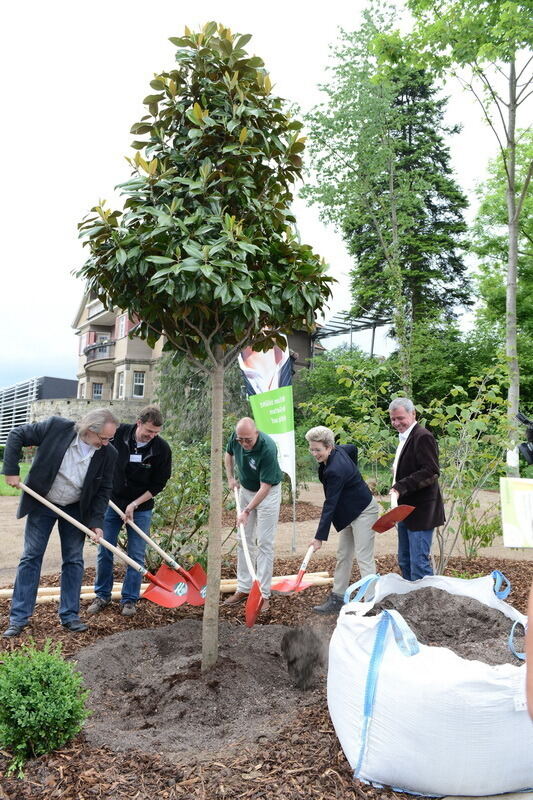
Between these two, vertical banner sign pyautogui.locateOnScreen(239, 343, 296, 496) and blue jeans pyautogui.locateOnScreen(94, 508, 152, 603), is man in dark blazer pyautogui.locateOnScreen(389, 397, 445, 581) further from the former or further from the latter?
vertical banner sign pyautogui.locateOnScreen(239, 343, 296, 496)

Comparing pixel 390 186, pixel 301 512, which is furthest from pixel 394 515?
pixel 390 186

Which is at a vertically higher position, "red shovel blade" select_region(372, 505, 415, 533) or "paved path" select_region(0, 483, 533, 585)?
"red shovel blade" select_region(372, 505, 415, 533)

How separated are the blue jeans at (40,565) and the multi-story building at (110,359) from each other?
2433 cm

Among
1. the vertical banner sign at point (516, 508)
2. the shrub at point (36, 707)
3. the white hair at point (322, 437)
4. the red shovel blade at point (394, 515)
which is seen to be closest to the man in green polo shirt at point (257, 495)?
the white hair at point (322, 437)

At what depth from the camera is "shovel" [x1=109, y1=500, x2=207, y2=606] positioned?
15.3ft

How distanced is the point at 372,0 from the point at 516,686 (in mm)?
24061

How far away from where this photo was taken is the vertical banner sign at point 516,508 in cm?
336

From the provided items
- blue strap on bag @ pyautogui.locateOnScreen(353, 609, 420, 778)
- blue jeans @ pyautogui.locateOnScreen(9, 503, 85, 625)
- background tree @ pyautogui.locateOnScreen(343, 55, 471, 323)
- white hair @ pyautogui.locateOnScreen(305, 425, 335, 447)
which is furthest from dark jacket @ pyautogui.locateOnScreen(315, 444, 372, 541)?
background tree @ pyautogui.locateOnScreen(343, 55, 471, 323)

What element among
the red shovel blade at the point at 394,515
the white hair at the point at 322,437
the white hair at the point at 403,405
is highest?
the white hair at the point at 403,405

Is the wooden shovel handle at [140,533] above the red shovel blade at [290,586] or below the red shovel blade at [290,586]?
above

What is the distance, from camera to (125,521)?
4.92 meters

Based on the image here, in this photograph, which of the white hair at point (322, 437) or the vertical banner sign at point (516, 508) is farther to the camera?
the white hair at point (322, 437)

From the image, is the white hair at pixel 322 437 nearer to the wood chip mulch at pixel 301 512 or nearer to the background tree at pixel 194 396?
the wood chip mulch at pixel 301 512

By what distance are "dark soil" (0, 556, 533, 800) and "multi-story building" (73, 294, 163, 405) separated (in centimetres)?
2479
